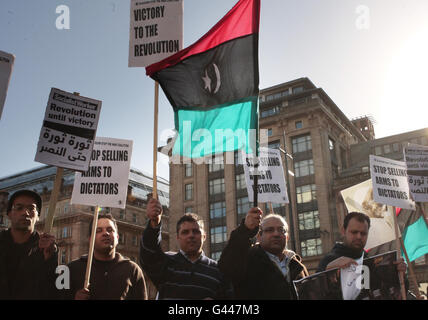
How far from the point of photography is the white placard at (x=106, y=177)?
5.73 m

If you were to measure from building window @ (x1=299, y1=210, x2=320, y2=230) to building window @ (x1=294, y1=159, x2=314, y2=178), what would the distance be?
4.36 meters

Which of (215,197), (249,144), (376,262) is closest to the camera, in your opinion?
(376,262)

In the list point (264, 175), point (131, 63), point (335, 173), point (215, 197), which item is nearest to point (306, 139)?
point (335, 173)

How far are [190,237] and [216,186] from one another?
4761cm

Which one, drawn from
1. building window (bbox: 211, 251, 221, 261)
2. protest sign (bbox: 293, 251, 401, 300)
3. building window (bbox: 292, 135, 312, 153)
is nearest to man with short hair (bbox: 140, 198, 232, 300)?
protest sign (bbox: 293, 251, 401, 300)

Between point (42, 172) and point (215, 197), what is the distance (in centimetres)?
3237

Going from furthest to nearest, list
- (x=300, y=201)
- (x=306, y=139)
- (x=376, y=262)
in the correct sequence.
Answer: (x=306, y=139) → (x=300, y=201) → (x=376, y=262)

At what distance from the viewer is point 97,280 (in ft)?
15.0

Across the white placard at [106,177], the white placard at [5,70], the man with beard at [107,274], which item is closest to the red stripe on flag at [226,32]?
the white placard at [106,177]

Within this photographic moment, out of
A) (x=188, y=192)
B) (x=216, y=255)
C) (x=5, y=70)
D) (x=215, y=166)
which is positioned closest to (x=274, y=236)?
(x=5, y=70)

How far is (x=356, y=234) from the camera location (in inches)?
206

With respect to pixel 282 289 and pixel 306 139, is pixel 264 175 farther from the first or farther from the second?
pixel 306 139
